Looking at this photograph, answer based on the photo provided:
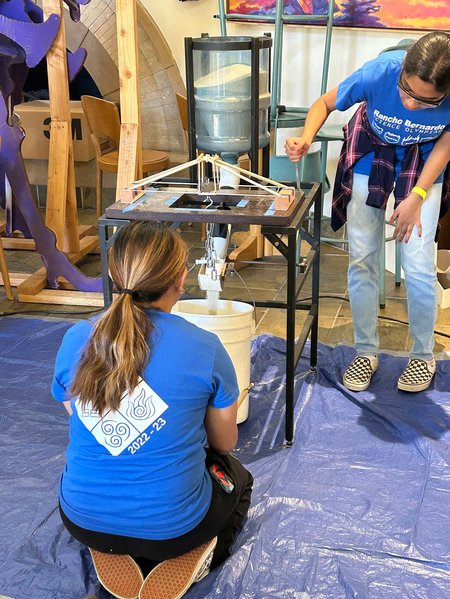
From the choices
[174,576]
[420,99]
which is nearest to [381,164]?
[420,99]

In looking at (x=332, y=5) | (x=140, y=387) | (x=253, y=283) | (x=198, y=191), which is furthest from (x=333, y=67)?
(x=140, y=387)

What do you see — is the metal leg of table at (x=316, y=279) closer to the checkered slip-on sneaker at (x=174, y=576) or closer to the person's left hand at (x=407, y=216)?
the person's left hand at (x=407, y=216)

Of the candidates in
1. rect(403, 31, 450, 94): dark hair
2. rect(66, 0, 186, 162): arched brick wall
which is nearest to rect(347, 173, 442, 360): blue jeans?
rect(403, 31, 450, 94): dark hair

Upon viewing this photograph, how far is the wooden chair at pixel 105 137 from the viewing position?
406 centimetres

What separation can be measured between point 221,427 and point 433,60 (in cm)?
114

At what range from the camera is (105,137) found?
427 centimetres

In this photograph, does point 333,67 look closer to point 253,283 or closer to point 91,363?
point 253,283

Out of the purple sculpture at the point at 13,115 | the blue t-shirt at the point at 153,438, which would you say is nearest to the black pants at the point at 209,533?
the blue t-shirt at the point at 153,438

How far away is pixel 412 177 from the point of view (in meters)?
2.44

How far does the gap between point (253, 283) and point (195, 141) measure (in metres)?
1.26

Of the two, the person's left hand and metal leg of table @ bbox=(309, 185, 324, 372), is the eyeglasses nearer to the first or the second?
the person's left hand

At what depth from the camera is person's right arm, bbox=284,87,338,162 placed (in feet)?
7.58

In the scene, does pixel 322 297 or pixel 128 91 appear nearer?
pixel 128 91

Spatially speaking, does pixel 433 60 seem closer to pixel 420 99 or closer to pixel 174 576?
pixel 420 99
